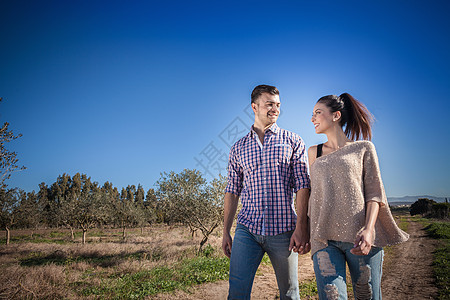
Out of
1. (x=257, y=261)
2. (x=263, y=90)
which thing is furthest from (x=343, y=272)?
(x=263, y=90)

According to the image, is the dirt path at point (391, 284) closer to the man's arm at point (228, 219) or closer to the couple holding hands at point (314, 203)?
the man's arm at point (228, 219)

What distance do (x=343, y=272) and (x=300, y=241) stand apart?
46 centimetres

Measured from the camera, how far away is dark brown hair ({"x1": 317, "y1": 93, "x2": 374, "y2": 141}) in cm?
272

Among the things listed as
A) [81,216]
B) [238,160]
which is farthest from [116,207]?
[238,160]

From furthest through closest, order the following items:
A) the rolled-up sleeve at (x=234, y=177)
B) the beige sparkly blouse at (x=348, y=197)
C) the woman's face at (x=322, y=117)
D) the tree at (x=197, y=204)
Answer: the tree at (x=197, y=204), the rolled-up sleeve at (x=234, y=177), the woman's face at (x=322, y=117), the beige sparkly blouse at (x=348, y=197)

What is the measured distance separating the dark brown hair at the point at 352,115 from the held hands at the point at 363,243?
1.11 metres

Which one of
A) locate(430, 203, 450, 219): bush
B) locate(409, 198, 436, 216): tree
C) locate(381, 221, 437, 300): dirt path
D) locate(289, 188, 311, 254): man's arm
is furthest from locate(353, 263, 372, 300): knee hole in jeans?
locate(409, 198, 436, 216): tree

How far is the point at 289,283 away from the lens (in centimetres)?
261

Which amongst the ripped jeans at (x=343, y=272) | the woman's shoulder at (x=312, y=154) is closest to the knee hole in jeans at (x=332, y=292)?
the ripped jeans at (x=343, y=272)

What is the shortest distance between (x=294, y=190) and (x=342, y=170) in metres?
0.69

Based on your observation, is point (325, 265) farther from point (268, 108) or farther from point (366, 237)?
point (268, 108)

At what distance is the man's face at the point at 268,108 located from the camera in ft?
10.2

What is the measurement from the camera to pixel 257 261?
109 inches

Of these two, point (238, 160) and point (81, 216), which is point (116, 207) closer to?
point (81, 216)
